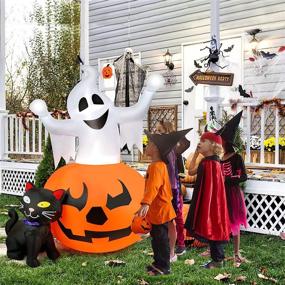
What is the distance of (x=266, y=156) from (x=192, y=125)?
8.49 ft

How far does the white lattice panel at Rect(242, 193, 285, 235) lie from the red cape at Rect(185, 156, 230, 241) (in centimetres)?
189

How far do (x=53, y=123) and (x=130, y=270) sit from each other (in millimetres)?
1664

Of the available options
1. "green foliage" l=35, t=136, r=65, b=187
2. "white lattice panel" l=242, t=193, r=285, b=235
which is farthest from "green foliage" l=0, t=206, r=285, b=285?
"green foliage" l=35, t=136, r=65, b=187

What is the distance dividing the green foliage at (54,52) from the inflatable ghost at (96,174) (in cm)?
1616

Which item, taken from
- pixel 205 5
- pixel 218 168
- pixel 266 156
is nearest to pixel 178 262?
pixel 218 168

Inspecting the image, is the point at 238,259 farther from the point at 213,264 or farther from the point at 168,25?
the point at 168,25

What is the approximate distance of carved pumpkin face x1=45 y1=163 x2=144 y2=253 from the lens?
5.03 meters

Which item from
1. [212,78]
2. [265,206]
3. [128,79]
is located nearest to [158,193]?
[212,78]

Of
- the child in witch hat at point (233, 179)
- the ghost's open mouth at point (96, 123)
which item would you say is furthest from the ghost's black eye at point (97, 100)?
the child in witch hat at point (233, 179)

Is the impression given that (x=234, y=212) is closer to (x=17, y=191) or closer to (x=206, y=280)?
(x=206, y=280)

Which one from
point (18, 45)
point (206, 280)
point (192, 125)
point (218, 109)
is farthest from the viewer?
point (18, 45)

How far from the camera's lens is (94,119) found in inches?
205

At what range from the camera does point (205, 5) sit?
11.9m

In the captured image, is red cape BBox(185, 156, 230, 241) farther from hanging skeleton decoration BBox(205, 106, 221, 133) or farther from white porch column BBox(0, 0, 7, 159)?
white porch column BBox(0, 0, 7, 159)
